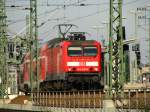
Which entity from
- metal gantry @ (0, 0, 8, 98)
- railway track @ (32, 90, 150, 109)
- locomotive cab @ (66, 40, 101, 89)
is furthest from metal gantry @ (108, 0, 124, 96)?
metal gantry @ (0, 0, 8, 98)

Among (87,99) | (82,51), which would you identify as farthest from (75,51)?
(87,99)

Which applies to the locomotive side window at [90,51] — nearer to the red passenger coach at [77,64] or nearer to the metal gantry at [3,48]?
the red passenger coach at [77,64]

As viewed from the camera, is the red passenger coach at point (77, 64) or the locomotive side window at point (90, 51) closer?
the red passenger coach at point (77, 64)

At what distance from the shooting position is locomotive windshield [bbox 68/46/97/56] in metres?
44.1

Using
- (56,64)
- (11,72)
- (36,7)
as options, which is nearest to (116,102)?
(56,64)

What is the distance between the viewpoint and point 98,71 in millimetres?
43625

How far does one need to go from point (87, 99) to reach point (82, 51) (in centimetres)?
1149

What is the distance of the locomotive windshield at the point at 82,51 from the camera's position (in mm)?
44134

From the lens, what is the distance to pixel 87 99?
33.1 meters

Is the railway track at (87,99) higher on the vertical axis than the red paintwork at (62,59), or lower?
lower

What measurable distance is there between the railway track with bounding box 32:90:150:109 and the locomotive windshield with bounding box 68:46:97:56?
13.1 ft

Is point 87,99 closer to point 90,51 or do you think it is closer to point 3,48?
point 90,51

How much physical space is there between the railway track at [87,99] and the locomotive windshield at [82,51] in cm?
399

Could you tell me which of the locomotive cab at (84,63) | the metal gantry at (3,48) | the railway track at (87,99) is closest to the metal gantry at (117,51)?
the railway track at (87,99)
